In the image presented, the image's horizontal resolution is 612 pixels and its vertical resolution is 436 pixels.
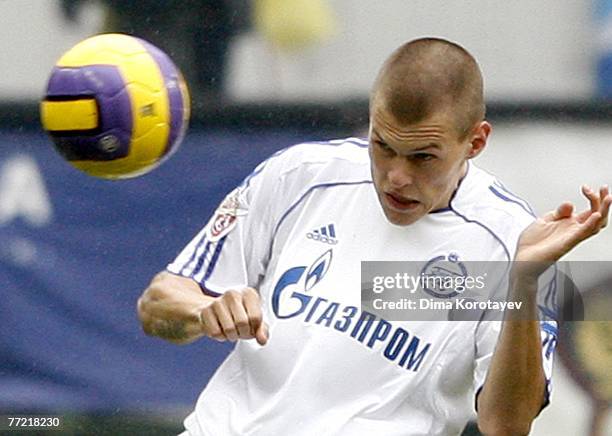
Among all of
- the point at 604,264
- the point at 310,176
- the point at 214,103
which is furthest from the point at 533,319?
the point at 214,103

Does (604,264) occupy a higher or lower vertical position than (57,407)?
higher

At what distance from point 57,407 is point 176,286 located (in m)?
2.30

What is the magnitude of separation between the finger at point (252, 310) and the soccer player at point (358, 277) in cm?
24

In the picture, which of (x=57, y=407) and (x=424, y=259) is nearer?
(x=424, y=259)

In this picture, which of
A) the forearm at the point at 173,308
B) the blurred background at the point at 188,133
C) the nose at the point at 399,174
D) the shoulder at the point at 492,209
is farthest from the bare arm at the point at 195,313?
the blurred background at the point at 188,133

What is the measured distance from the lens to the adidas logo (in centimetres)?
437

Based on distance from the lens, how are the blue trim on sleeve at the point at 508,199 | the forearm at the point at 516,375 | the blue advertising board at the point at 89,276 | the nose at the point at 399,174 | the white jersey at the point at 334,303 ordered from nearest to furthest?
the forearm at the point at 516,375, the nose at the point at 399,174, the white jersey at the point at 334,303, the blue trim on sleeve at the point at 508,199, the blue advertising board at the point at 89,276

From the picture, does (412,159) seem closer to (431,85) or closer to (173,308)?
(431,85)

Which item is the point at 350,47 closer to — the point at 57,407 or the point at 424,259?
the point at 57,407

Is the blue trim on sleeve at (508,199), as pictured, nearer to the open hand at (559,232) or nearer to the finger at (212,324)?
the open hand at (559,232)

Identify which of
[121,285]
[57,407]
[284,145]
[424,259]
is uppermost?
[424,259]

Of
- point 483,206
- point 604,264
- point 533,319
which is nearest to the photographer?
point 533,319

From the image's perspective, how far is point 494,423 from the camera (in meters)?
4.09

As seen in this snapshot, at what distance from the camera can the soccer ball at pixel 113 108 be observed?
4324mm
